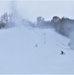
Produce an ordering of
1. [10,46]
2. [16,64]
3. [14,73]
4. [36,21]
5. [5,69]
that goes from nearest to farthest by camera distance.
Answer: [14,73] < [5,69] < [16,64] < [10,46] < [36,21]

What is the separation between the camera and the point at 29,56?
34.8 ft

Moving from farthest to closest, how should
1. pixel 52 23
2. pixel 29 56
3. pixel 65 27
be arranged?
pixel 52 23 < pixel 65 27 < pixel 29 56

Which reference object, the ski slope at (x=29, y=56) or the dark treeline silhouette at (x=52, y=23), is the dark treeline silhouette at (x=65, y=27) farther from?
the ski slope at (x=29, y=56)

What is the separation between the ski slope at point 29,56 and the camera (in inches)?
299

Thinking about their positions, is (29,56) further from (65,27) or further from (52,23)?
(52,23)

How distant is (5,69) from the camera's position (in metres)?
7.61

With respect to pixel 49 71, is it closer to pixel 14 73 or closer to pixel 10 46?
pixel 14 73

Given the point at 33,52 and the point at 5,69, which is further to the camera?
the point at 33,52

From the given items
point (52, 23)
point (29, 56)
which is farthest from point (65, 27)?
point (29, 56)

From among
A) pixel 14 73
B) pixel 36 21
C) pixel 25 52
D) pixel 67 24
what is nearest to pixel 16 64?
pixel 14 73

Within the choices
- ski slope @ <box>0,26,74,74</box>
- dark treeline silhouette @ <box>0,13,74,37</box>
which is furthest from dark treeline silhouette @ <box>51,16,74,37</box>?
ski slope @ <box>0,26,74,74</box>

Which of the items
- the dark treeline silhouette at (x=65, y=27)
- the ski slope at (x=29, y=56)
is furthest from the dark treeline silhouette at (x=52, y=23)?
the ski slope at (x=29, y=56)

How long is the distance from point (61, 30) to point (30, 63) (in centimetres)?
→ 1425

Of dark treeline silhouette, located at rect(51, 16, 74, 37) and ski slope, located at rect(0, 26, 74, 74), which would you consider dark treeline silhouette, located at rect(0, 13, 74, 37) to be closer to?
dark treeline silhouette, located at rect(51, 16, 74, 37)
